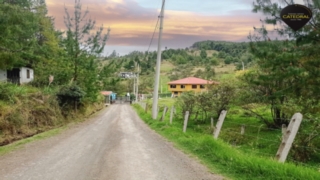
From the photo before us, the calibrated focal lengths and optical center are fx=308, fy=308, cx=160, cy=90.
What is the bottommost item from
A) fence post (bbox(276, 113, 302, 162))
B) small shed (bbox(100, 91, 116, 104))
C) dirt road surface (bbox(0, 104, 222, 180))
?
small shed (bbox(100, 91, 116, 104))

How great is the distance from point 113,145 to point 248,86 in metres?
12.5

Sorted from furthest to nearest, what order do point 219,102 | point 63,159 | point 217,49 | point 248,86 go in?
point 217,49 < point 219,102 < point 248,86 < point 63,159

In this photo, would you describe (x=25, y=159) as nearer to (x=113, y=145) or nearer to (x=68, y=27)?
(x=113, y=145)

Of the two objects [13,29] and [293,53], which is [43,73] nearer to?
[13,29]

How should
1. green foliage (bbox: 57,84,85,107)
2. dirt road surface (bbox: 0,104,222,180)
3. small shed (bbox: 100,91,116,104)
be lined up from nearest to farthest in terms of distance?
dirt road surface (bbox: 0,104,222,180), green foliage (bbox: 57,84,85,107), small shed (bbox: 100,91,116,104)

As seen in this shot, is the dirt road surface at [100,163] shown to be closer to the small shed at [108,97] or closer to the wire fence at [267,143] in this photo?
the wire fence at [267,143]

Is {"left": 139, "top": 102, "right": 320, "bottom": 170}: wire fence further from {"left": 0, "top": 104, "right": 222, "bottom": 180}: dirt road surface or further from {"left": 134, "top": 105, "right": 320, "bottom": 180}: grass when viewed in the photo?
{"left": 0, "top": 104, "right": 222, "bottom": 180}: dirt road surface

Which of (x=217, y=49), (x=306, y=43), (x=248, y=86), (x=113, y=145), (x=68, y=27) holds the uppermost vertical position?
(x=217, y=49)

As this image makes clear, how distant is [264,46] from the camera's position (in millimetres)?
11062

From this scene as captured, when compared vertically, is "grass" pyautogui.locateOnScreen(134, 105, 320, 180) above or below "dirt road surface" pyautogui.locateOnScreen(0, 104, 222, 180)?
above

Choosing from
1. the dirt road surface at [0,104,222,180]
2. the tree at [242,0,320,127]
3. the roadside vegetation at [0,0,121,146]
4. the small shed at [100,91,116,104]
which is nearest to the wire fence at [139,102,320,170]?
the tree at [242,0,320,127]

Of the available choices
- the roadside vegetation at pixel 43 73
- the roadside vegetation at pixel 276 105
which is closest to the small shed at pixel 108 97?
the roadside vegetation at pixel 43 73

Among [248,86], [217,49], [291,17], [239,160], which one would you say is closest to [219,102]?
[248,86]

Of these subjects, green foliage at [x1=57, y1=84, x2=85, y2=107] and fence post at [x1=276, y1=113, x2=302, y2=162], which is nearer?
fence post at [x1=276, y1=113, x2=302, y2=162]
